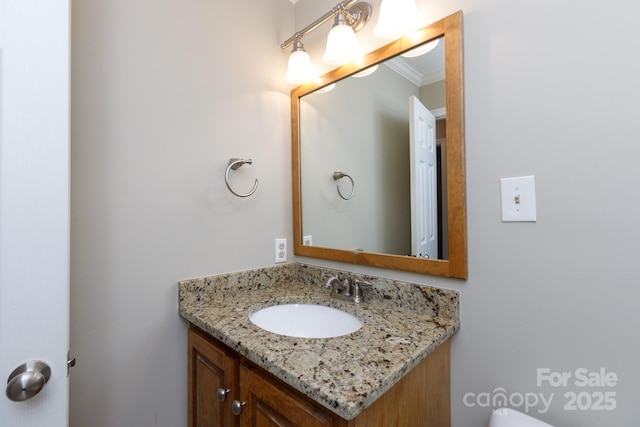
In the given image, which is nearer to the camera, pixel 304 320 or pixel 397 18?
pixel 397 18

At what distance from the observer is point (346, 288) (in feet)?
3.85

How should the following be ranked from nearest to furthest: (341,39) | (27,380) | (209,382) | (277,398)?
1. (27,380)
2. (277,398)
3. (209,382)
4. (341,39)

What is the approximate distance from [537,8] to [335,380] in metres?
1.09

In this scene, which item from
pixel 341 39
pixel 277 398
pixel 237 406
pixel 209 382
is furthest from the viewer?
pixel 341 39

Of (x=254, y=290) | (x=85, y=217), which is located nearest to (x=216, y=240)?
(x=254, y=290)

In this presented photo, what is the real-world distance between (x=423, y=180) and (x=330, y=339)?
0.63 metres

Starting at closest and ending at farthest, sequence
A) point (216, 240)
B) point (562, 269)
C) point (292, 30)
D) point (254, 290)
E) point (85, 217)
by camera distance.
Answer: point (562, 269)
point (85, 217)
point (216, 240)
point (254, 290)
point (292, 30)

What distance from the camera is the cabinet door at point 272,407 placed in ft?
2.03

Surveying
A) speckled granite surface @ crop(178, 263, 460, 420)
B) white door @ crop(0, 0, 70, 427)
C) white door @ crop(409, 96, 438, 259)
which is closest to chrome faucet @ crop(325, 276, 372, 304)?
speckled granite surface @ crop(178, 263, 460, 420)

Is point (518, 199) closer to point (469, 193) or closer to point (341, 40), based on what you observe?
point (469, 193)

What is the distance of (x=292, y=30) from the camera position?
148 cm

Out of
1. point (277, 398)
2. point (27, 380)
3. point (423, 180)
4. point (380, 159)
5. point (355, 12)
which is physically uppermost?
point (355, 12)

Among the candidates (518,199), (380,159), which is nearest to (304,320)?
(380,159)

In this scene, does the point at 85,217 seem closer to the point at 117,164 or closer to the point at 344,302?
the point at 117,164
